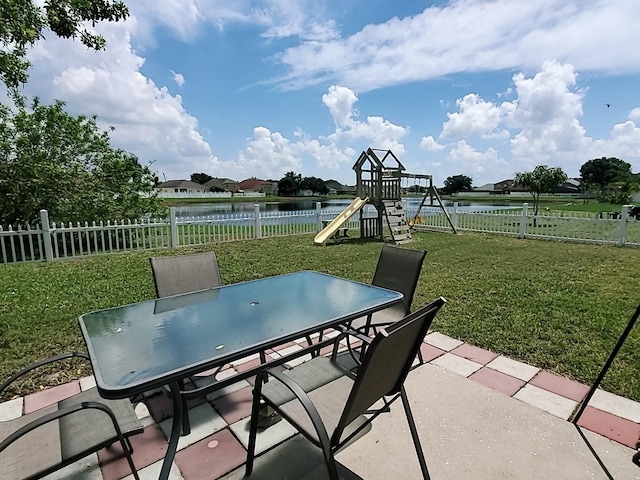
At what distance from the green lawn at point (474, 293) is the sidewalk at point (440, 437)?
0.46 meters

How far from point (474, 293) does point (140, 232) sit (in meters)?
7.35

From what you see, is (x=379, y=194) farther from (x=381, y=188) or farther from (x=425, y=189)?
(x=425, y=189)

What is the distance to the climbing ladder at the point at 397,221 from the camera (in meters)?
9.74

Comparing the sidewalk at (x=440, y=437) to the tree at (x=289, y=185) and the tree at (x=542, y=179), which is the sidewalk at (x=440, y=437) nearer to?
the tree at (x=542, y=179)

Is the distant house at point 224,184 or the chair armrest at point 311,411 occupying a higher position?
the distant house at point 224,184

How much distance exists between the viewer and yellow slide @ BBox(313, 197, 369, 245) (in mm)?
9148

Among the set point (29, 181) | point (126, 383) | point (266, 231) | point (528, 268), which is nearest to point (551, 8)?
point (528, 268)

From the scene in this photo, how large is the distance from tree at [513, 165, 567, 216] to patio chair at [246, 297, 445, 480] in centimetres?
1551

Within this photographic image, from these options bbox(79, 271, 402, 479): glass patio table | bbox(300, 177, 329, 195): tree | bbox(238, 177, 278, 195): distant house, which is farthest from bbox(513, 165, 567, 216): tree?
bbox(238, 177, 278, 195): distant house

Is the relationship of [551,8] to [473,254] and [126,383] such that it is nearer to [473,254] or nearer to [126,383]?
[473,254]

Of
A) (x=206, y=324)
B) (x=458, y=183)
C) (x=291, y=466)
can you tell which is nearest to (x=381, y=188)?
(x=206, y=324)

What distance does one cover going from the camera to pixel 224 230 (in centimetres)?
951

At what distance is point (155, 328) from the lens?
72.1 inches

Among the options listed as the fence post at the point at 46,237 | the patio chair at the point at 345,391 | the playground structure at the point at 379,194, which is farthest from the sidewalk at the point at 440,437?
the playground structure at the point at 379,194
